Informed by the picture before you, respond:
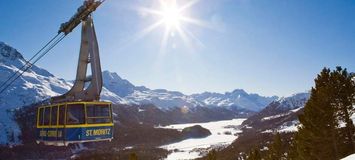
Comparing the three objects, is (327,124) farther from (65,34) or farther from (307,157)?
(65,34)

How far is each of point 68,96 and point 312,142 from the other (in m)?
30.4

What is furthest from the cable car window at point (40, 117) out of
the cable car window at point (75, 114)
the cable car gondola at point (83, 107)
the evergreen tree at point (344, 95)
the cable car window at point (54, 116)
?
the evergreen tree at point (344, 95)

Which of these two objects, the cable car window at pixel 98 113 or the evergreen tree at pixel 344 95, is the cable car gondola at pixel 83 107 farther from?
the evergreen tree at pixel 344 95

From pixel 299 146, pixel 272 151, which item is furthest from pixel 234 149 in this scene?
pixel 299 146

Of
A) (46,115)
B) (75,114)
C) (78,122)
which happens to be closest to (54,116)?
(46,115)

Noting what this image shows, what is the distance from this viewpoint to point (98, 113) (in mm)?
23781

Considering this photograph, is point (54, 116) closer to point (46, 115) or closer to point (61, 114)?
point (61, 114)

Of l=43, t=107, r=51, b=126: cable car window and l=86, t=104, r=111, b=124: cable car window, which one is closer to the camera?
l=86, t=104, r=111, b=124: cable car window

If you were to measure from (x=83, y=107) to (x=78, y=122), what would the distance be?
1010 millimetres

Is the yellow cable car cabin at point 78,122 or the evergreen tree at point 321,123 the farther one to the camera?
the evergreen tree at point 321,123

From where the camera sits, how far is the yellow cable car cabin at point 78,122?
22844 millimetres

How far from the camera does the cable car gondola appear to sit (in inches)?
903

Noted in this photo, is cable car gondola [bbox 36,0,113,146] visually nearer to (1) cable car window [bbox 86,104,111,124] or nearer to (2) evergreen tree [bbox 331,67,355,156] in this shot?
(1) cable car window [bbox 86,104,111,124]

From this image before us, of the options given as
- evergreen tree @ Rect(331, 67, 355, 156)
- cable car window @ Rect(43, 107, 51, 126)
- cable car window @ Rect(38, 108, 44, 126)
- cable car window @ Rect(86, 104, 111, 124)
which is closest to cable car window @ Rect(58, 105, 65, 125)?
cable car window @ Rect(86, 104, 111, 124)
